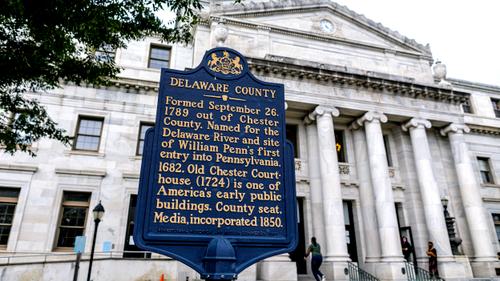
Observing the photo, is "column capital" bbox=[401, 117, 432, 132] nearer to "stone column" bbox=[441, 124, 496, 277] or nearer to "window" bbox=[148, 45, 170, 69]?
"stone column" bbox=[441, 124, 496, 277]

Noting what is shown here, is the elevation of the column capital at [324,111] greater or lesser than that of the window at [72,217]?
greater

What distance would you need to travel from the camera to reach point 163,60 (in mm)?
20625

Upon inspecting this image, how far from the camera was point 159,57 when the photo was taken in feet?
67.8

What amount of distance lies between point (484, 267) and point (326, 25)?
17365mm

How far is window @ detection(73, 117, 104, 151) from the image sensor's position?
698 inches

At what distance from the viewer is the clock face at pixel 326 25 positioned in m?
23.2

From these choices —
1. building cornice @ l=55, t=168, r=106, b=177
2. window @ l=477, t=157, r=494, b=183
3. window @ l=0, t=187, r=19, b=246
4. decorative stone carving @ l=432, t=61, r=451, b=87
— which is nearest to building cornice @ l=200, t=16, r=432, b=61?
decorative stone carving @ l=432, t=61, r=451, b=87

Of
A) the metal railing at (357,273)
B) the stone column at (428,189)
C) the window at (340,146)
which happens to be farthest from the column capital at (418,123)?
the metal railing at (357,273)

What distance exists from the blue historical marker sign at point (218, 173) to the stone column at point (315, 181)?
1359cm

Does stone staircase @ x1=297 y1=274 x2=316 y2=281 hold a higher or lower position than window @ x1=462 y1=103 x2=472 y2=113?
lower

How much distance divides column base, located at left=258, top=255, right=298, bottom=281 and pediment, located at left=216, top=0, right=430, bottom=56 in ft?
46.8

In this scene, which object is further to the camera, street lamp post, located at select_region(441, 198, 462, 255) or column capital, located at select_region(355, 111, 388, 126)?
column capital, located at select_region(355, 111, 388, 126)

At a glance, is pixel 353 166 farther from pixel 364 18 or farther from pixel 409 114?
pixel 364 18

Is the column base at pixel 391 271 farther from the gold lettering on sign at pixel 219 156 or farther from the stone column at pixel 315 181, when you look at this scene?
the gold lettering on sign at pixel 219 156
